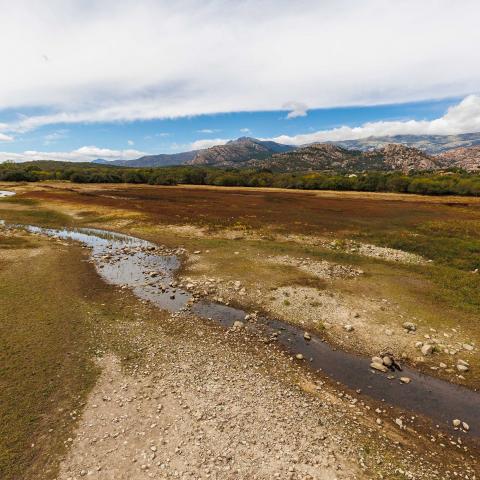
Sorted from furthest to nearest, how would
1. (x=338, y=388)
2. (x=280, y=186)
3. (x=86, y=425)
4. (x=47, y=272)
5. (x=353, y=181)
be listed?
(x=280, y=186) < (x=353, y=181) < (x=47, y=272) < (x=338, y=388) < (x=86, y=425)

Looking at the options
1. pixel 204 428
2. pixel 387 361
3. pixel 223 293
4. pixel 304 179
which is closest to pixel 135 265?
pixel 223 293

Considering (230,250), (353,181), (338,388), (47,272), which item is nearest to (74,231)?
(47,272)

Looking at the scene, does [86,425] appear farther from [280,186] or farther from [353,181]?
[280,186]

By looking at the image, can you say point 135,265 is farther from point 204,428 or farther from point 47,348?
point 204,428

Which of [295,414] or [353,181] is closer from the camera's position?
[295,414]

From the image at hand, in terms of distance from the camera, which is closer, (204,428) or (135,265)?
(204,428)

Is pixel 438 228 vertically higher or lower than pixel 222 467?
lower

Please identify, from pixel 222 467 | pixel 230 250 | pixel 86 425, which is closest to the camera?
pixel 222 467

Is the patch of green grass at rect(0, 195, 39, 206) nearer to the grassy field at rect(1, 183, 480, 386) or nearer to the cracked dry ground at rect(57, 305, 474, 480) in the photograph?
the grassy field at rect(1, 183, 480, 386)

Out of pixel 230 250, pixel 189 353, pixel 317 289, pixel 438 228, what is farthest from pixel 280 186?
pixel 189 353
